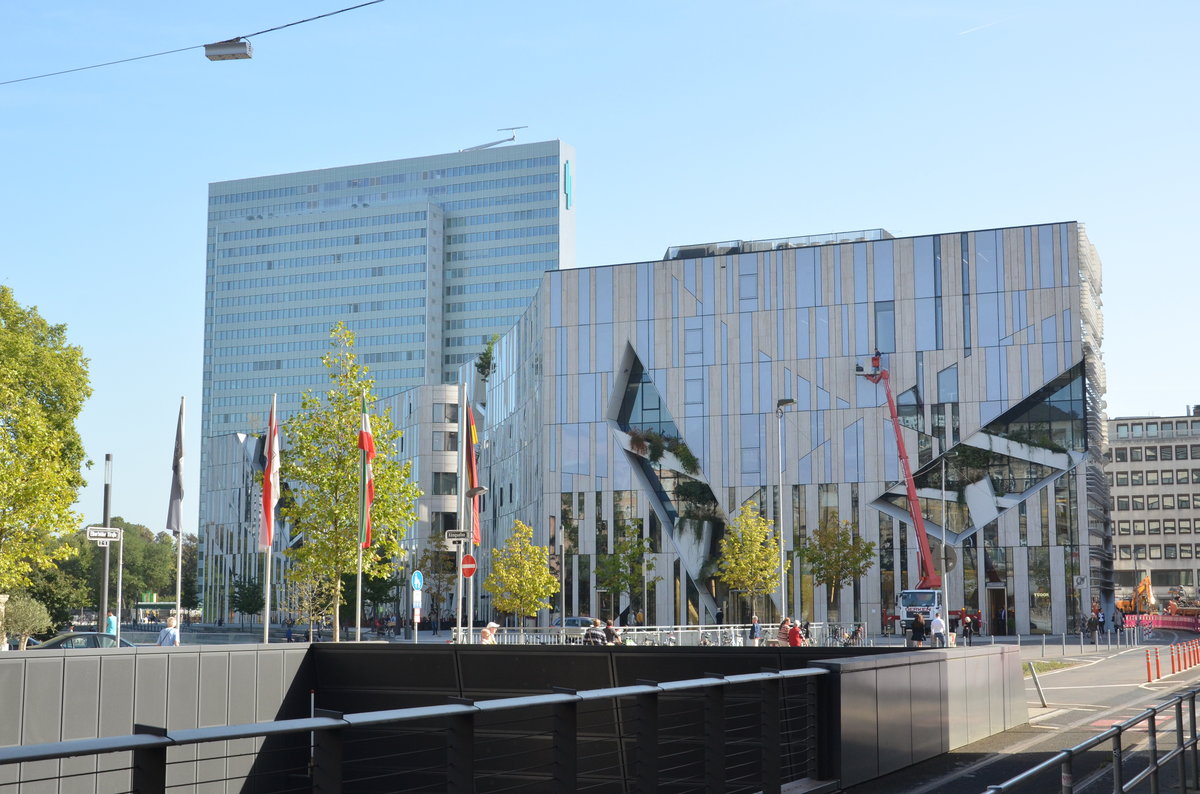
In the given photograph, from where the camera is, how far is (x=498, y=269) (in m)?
190

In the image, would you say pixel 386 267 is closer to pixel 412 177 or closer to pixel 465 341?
pixel 412 177

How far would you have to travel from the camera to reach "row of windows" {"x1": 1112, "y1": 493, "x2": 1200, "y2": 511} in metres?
157

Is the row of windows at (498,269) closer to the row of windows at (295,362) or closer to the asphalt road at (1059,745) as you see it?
the row of windows at (295,362)

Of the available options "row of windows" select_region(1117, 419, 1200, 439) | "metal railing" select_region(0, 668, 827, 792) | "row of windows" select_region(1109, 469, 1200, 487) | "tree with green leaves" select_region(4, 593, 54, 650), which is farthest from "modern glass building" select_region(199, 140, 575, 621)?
"metal railing" select_region(0, 668, 827, 792)

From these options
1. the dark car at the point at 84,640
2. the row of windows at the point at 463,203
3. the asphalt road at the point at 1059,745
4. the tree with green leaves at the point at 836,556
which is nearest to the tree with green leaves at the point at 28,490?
the dark car at the point at 84,640

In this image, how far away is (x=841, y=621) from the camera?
230ft

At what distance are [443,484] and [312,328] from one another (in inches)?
3605

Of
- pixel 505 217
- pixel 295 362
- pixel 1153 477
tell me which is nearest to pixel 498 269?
pixel 505 217

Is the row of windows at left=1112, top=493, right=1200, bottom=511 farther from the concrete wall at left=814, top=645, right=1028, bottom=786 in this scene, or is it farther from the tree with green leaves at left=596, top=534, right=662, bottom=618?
the concrete wall at left=814, top=645, right=1028, bottom=786

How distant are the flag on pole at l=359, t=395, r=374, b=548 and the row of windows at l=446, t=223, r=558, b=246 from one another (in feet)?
519

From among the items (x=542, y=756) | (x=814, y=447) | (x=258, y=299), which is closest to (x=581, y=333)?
(x=814, y=447)

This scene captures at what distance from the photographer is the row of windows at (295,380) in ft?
618

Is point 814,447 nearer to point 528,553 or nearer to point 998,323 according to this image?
point 998,323

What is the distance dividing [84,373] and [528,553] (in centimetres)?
2255
